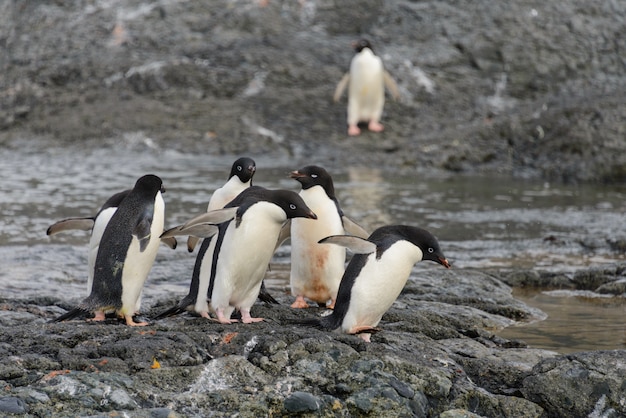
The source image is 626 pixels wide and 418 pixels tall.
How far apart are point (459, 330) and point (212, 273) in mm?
1454

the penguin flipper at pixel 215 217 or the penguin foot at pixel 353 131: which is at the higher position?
the penguin flipper at pixel 215 217

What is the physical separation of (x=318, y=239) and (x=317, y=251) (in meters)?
0.09

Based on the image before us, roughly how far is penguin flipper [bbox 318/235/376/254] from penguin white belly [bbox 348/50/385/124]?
1004 centimetres

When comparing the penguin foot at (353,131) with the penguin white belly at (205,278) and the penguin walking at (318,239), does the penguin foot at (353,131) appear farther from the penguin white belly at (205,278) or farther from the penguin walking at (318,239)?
the penguin white belly at (205,278)

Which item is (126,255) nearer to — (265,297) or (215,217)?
(215,217)

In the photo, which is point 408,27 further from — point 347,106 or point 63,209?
point 63,209

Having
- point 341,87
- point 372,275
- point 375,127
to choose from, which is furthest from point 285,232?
point 341,87

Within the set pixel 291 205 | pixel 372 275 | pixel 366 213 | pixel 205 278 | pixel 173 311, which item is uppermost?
pixel 291 205

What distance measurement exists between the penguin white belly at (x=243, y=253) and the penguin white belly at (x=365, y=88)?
9.90 metres

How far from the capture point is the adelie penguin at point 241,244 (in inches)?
225

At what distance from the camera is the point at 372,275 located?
561cm

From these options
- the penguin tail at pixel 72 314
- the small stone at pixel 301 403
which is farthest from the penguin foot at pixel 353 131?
the small stone at pixel 301 403

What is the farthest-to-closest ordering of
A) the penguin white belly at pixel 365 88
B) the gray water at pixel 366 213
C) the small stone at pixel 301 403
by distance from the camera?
the penguin white belly at pixel 365 88, the gray water at pixel 366 213, the small stone at pixel 301 403

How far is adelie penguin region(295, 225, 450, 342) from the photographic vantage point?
221 inches
